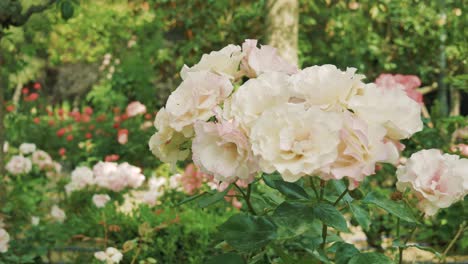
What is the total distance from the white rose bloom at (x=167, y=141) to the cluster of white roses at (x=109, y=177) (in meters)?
2.61

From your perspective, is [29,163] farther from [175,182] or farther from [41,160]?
[175,182]

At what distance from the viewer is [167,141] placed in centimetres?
167

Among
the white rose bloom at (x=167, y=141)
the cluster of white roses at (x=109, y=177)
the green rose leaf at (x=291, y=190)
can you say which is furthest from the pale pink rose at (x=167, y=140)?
the cluster of white roses at (x=109, y=177)

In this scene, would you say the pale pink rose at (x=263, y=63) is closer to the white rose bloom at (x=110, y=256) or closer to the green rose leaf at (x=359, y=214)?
the green rose leaf at (x=359, y=214)

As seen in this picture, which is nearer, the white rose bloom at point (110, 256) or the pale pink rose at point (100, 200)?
the white rose bloom at point (110, 256)

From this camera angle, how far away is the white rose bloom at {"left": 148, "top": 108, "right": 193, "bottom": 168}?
1643 mm

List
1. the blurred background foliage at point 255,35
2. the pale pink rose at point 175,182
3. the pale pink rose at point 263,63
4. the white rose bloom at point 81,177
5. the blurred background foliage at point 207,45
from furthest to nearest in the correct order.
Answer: the blurred background foliage at point 255,35 < the blurred background foliage at point 207,45 < the pale pink rose at point 175,182 < the white rose bloom at point 81,177 < the pale pink rose at point 263,63

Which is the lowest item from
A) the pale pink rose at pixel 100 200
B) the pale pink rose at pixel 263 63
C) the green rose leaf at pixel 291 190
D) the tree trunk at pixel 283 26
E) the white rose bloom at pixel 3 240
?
the white rose bloom at pixel 3 240

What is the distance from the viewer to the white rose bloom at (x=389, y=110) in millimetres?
1457

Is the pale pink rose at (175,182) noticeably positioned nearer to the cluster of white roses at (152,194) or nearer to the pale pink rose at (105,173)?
the cluster of white roses at (152,194)

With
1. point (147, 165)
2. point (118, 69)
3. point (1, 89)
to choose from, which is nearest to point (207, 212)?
point (1, 89)

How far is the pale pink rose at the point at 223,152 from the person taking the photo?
4.83 ft

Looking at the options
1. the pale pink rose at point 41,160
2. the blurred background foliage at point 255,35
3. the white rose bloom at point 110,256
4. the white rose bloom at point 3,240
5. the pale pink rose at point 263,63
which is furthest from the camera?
the blurred background foliage at point 255,35

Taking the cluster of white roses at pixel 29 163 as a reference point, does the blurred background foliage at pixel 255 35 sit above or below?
above
